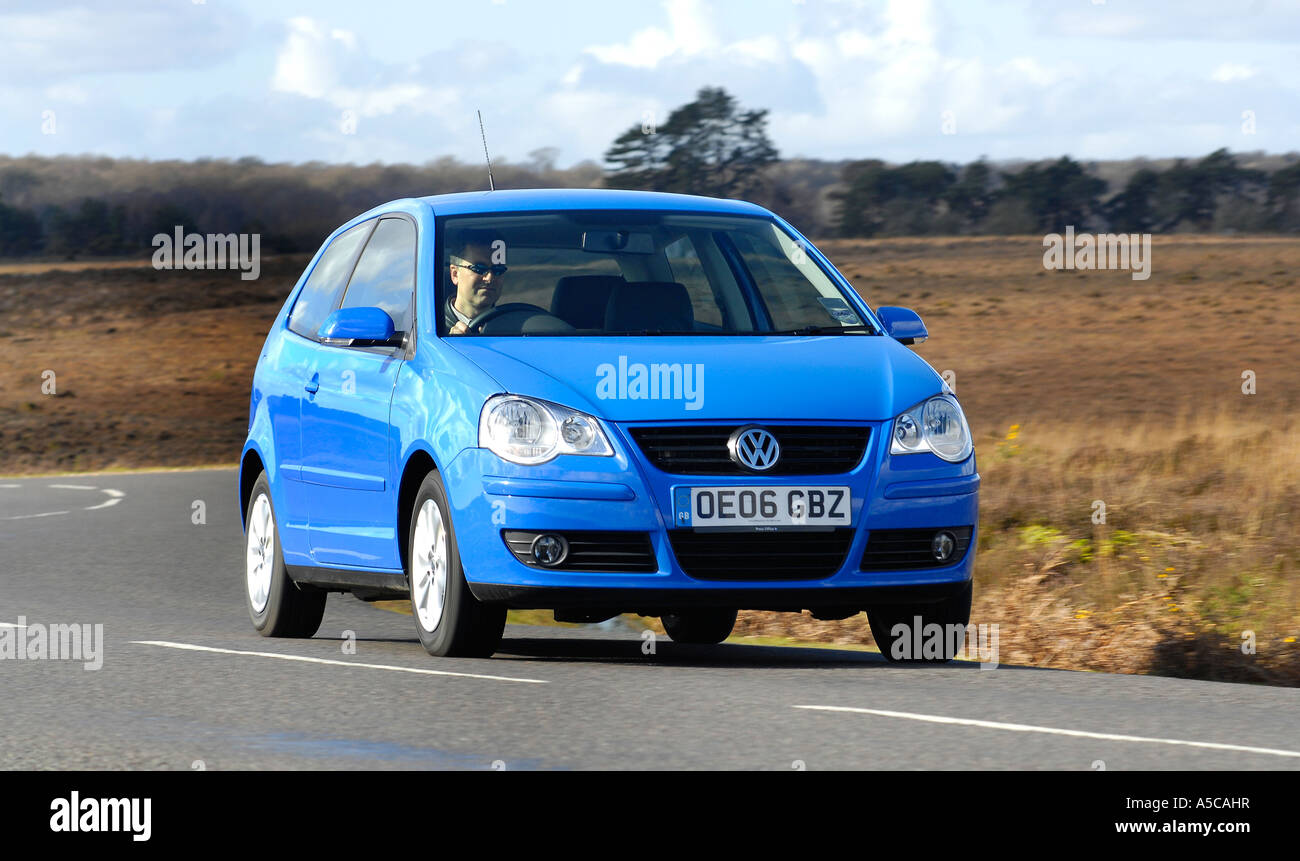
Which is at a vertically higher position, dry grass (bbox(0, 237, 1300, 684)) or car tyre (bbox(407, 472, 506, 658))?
car tyre (bbox(407, 472, 506, 658))

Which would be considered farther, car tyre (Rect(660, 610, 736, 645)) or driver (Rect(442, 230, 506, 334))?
car tyre (Rect(660, 610, 736, 645))

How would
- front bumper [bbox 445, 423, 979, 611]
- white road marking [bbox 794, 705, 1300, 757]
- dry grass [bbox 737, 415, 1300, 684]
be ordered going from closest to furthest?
white road marking [bbox 794, 705, 1300, 757] → front bumper [bbox 445, 423, 979, 611] → dry grass [bbox 737, 415, 1300, 684]

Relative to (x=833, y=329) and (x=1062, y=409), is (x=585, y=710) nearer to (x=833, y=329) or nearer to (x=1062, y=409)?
(x=833, y=329)

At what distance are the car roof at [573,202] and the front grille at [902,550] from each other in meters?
2.11

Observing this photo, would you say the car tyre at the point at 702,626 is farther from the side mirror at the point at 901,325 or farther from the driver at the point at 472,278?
the driver at the point at 472,278

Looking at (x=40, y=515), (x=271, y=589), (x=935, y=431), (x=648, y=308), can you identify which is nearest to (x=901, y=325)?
(x=935, y=431)

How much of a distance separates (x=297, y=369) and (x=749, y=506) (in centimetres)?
288

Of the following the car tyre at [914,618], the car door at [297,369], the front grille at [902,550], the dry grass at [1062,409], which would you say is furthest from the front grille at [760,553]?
the dry grass at [1062,409]

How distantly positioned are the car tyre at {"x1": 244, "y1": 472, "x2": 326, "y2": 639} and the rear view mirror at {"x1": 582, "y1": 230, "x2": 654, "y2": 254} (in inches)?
81.8

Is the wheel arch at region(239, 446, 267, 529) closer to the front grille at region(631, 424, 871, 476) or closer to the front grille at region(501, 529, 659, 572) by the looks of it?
the front grille at region(501, 529, 659, 572)

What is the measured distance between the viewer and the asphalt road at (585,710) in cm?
646

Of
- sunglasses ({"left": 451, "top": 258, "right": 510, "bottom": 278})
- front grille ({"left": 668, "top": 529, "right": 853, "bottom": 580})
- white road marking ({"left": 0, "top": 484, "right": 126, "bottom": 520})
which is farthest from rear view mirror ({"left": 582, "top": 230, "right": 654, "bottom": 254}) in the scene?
white road marking ({"left": 0, "top": 484, "right": 126, "bottom": 520})

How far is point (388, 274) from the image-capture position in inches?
379

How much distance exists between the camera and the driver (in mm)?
8961
